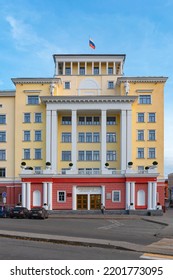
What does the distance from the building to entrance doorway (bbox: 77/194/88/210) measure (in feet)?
14.1

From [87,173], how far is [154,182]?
30.0 feet

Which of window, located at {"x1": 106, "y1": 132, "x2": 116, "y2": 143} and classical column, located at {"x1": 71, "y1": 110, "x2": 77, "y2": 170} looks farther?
window, located at {"x1": 106, "y1": 132, "x2": 116, "y2": 143}

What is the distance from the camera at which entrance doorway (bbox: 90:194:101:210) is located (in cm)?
5440

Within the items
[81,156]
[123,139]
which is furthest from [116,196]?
[81,156]

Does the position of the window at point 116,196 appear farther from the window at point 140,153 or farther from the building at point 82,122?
the window at point 140,153

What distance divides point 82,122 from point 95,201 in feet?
44.6

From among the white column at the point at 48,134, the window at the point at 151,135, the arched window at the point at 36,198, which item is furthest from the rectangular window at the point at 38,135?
the window at the point at 151,135

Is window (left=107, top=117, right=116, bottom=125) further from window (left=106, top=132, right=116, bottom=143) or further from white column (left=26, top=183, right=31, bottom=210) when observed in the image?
white column (left=26, top=183, right=31, bottom=210)

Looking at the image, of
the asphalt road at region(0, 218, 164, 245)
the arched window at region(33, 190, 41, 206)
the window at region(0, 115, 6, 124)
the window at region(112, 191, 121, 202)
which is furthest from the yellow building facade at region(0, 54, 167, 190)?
the asphalt road at region(0, 218, 164, 245)

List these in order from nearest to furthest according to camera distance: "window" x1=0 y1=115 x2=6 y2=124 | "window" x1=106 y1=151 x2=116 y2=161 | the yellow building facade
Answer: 1. the yellow building facade
2. "window" x1=106 y1=151 x2=116 y2=161
3. "window" x1=0 y1=115 x2=6 y2=124

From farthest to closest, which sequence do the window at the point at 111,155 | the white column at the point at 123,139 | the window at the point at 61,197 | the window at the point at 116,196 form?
the window at the point at 111,155
the white column at the point at 123,139
the window at the point at 61,197
the window at the point at 116,196

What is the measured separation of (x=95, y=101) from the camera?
59406mm

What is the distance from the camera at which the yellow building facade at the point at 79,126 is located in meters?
59.4
